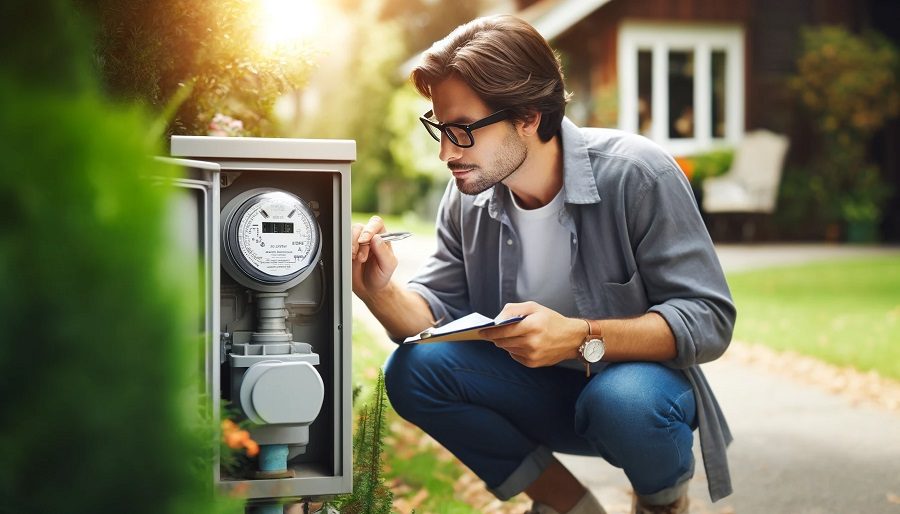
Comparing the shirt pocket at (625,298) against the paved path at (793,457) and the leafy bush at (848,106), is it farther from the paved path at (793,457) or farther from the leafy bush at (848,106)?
the leafy bush at (848,106)

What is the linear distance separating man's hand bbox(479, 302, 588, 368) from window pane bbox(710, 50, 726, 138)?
13543 millimetres

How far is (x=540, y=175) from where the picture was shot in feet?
9.47

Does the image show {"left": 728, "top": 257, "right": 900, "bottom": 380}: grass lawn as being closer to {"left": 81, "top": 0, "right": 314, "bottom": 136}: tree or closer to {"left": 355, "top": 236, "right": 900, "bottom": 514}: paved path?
{"left": 355, "top": 236, "right": 900, "bottom": 514}: paved path

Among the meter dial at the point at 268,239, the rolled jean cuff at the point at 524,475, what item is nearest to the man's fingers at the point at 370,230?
the meter dial at the point at 268,239

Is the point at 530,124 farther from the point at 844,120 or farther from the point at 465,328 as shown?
the point at 844,120

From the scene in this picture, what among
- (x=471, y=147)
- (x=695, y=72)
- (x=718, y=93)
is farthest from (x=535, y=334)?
(x=718, y=93)

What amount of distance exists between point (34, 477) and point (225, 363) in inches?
47.1

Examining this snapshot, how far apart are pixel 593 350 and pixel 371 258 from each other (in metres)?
0.58

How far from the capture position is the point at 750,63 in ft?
49.8

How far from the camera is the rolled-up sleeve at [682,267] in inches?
101

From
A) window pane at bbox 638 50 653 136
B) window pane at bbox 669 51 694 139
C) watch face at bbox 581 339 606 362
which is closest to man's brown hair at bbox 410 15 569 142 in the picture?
watch face at bbox 581 339 606 362

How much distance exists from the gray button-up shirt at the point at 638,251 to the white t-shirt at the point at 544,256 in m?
0.04

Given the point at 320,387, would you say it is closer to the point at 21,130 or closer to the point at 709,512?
the point at 21,130

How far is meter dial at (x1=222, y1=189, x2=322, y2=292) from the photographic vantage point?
1.98 metres
